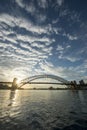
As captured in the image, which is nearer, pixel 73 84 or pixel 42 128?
pixel 42 128

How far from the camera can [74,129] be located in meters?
13.0

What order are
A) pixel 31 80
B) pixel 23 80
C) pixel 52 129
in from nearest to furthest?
pixel 52 129
pixel 31 80
pixel 23 80

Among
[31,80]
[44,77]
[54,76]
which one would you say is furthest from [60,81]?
[31,80]

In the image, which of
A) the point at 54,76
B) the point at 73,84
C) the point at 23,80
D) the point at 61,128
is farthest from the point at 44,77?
the point at 61,128

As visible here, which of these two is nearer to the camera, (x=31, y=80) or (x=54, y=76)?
(x=31, y=80)

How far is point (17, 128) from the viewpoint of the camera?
43.1ft

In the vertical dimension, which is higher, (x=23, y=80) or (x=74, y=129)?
(x=23, y=80)

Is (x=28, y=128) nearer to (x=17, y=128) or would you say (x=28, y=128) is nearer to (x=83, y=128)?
(x=17, y=128)

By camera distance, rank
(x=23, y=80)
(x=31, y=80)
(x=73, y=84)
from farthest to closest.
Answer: (x=73, y=84) → (x=23, y=80) → (x=31, y=80)

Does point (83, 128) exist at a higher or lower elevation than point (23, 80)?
lower

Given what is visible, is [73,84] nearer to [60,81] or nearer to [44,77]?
[60,81]

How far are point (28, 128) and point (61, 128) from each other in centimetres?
360

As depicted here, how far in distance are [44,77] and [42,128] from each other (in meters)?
163

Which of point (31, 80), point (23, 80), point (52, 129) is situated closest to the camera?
point (52, 129)
